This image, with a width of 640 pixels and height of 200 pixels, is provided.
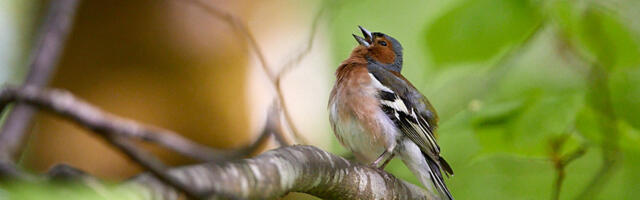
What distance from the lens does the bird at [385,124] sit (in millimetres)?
3004

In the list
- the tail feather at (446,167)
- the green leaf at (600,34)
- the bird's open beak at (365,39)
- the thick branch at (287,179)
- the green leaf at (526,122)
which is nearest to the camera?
the thick branch at (287,179)

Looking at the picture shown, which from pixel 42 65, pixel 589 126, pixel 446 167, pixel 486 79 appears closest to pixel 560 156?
pixel 589 126

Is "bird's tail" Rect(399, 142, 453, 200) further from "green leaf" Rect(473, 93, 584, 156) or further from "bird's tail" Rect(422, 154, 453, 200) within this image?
"green leaf" Rect(473, 93, 584, 156)

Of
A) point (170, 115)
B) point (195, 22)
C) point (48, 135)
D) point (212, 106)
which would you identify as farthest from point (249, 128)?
point (48, 135)

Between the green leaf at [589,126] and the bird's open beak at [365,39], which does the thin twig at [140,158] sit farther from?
the bird's open beak at [365,39]

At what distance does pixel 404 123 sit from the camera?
3.05 meters

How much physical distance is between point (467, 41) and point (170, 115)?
8.61ft

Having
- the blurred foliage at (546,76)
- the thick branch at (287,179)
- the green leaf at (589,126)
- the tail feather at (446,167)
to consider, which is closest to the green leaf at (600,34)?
the blurred foliage at (546,76)

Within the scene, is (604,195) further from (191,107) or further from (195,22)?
(195,22)

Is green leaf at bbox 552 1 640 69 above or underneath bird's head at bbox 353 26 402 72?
above

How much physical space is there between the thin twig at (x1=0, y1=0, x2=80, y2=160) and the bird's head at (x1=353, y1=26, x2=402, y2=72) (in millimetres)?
2664

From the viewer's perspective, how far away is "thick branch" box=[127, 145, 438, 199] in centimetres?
94

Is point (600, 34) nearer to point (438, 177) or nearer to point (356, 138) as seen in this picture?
point (438, 177)

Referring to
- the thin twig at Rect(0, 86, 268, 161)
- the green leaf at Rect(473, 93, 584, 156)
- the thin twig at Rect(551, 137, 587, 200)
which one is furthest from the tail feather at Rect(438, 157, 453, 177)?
the thin twig at Rect(0, 86, 268, 161)
